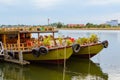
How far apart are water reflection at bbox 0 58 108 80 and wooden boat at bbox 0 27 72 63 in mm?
705

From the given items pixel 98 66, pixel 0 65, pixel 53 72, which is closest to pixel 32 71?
pixel 53 72

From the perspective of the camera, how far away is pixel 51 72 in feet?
67.3

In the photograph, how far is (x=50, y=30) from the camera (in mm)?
24000

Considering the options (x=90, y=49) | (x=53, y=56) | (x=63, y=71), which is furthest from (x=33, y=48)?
(x=90, y=49)

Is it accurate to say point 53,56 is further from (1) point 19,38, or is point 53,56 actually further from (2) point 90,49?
(2) point 90,49

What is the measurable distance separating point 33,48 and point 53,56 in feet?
4.87

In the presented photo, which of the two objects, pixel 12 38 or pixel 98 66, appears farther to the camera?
pixel 12 38

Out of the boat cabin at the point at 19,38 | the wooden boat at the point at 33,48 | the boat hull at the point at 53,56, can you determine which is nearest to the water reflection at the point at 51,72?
the boat hull at the point at 53,56

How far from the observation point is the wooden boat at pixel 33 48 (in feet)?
69.3

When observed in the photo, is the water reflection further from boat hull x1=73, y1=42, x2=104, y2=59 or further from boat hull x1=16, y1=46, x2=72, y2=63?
boat hull x1=73, y1=42, x2=104, y2=59

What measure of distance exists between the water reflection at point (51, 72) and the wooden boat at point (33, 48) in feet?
2.31

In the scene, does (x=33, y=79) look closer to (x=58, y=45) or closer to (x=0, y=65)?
(x=58, y=45)

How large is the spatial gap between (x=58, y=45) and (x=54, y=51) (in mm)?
594

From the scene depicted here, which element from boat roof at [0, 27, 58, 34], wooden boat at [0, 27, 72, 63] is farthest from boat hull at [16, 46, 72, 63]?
boat roof at [0, 27, 58, 34]
